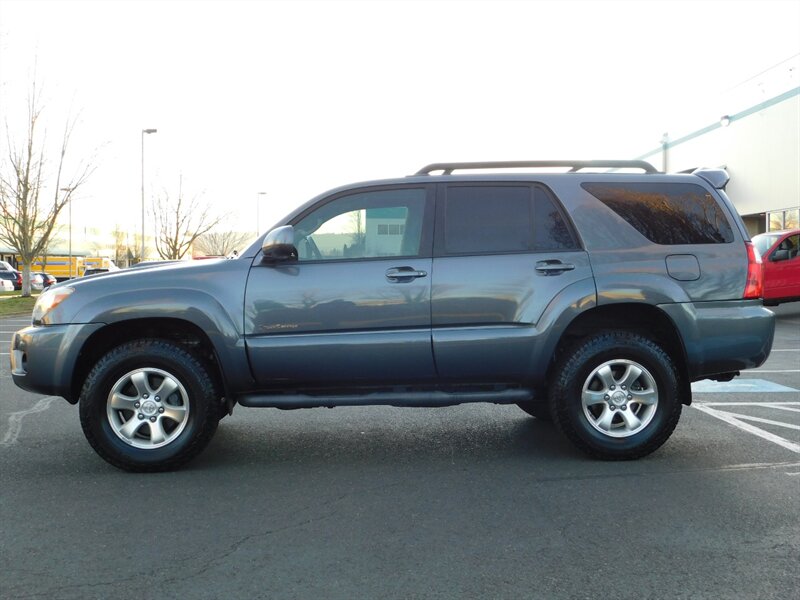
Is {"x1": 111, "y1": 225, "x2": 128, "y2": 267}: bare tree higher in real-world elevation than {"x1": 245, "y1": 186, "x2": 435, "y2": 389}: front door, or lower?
higher

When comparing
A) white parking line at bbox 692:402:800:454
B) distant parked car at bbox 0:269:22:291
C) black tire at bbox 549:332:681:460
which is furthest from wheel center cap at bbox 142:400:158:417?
distant parked car at bbox 0:269:22:291

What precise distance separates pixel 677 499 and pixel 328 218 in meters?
2.80

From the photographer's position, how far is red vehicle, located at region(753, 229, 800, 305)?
1669cm

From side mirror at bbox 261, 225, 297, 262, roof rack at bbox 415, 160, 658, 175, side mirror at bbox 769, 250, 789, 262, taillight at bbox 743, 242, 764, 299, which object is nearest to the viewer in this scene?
side mirror at bbox 261, 225, 297, 262

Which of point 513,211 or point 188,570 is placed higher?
point 513,211

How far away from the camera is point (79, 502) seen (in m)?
4.37

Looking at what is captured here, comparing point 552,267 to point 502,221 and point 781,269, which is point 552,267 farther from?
point 781,269

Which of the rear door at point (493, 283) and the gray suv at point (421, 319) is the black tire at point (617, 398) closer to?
the gray suv at point (421, 319)

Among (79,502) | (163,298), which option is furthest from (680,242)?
(79,502)

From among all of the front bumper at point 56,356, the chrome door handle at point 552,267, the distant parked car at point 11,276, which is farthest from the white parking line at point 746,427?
the distant parked car at point 11,276

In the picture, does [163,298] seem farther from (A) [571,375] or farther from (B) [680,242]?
(B) [680,242]

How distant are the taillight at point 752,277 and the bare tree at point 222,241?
208ft

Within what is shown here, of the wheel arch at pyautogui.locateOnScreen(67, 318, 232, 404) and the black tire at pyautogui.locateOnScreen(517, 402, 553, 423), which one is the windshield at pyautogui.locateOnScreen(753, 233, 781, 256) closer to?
the black tire at pyautogui.locateOnScreen(517, 402, 553, 423)

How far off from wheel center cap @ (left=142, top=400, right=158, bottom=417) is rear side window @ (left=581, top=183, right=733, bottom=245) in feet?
10.7
